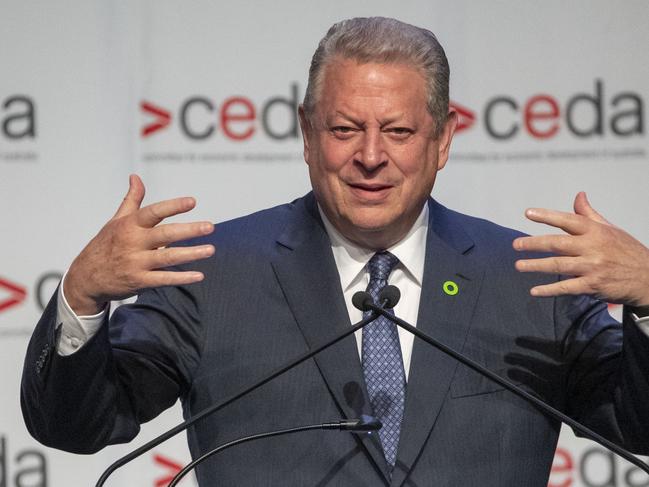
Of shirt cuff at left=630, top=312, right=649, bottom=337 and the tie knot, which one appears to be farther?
the tie knot

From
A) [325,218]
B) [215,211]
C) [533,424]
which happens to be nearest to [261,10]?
[215,211]

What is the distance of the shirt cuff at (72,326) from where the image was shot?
6.40 ft

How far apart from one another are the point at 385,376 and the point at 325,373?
115 millimetres

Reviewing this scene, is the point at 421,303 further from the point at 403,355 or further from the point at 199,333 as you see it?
the point at 199,333

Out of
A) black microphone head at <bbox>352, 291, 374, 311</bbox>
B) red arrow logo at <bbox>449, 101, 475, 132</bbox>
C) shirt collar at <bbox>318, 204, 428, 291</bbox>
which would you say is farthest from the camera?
red arrow logo at <bbox>449, 101, 475, 132</bbox>

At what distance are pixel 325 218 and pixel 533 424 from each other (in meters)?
0.60

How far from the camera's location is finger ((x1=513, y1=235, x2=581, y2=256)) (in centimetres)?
190

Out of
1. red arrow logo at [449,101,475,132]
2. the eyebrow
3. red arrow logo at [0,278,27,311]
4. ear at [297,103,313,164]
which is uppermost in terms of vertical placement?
the eyebrow

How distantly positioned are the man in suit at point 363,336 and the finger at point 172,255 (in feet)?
0.47

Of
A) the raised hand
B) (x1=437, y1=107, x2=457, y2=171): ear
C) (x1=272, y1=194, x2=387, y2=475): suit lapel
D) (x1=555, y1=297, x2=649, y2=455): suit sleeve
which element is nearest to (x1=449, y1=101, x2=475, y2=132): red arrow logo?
(x1=437, y1=107, x2=457, y2=171): ear

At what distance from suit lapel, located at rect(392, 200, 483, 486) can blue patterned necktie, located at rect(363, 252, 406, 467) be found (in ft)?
0.10

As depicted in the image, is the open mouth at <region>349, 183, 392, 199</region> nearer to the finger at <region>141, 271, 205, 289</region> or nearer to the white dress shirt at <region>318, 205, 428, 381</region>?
the white dress shirt at <region>318, 205, 428, 381</region>

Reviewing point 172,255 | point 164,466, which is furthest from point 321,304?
point 164,466

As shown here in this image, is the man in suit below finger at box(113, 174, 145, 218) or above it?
below
